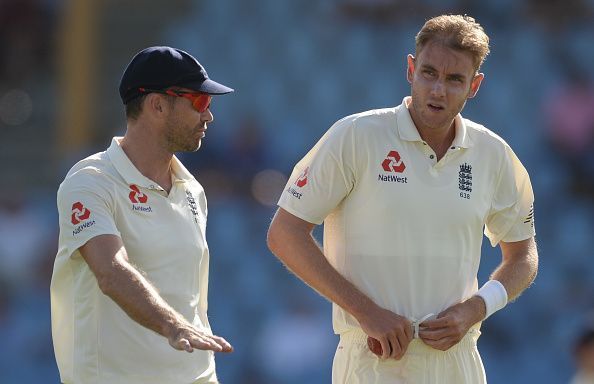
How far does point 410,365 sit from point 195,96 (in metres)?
1.16

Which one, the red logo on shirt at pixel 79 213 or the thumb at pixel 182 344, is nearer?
the thumb at pixel 182 344

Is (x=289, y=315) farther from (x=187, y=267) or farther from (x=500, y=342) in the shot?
(x=187, y=267)

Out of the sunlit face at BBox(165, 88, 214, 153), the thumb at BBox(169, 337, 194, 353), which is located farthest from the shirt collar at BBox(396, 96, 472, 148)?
the thumb at BBox(169, 337, 194, 353)

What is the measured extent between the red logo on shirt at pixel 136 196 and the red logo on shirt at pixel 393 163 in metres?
0.81

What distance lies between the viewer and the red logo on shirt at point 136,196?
14.4ft

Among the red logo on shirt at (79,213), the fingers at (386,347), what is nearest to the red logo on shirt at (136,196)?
the red logo on shirt at (79,213)

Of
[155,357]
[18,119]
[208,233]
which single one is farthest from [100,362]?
[18,119]

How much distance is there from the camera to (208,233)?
10.6m

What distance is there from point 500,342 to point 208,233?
2468 millimetres

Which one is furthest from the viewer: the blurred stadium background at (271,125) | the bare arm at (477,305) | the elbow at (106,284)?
the blurred stadium background at (271,125)

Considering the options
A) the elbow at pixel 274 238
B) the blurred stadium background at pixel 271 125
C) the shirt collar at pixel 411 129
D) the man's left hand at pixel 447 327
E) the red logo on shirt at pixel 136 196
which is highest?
the shirt collar at pixel 411 129

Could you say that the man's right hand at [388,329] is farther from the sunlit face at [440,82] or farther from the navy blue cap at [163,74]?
the navy blue cap at [163,74]

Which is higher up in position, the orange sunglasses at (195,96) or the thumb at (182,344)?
the orange sunglasses at (195,96)

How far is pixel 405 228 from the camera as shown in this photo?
4.36m
